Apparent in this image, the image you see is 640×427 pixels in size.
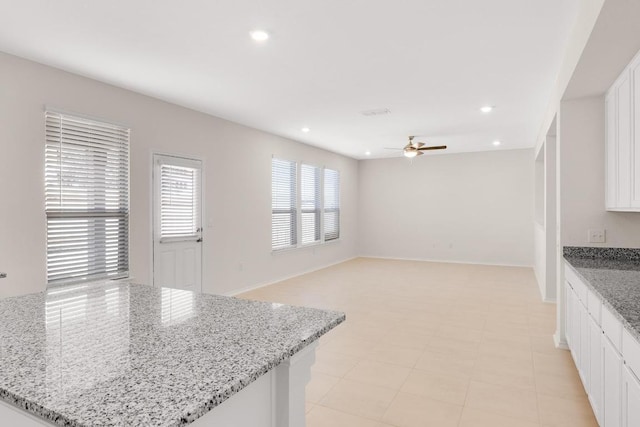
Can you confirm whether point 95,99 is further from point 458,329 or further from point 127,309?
point 458,329

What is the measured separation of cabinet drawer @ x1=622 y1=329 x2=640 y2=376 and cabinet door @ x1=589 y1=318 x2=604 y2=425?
0.46 metres

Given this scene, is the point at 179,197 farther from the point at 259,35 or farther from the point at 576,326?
the point at 576,326

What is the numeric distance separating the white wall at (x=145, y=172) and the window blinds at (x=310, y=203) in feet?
0.94

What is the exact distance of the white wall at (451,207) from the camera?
27.8ft

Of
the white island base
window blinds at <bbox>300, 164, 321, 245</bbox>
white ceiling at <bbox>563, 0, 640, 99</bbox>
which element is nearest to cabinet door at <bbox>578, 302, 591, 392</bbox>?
white ceiling at <bbox>563, 0, 640, 99</bbox>

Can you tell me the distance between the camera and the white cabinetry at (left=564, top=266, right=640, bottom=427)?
1604mm

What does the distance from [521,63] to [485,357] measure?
2.69 metres

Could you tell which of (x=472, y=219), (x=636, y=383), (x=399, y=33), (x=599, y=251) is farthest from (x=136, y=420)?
(x=472, y=219)

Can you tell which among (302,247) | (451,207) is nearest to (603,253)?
(302,247)

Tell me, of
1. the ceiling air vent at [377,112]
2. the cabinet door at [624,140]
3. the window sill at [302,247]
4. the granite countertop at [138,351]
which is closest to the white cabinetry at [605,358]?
the cabinet door at [624,140]

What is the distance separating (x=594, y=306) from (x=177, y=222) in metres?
4.36

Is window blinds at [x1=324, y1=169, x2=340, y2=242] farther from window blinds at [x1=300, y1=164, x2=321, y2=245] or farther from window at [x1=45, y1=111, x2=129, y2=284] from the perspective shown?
window at [x1=45, y1=111, x2=129, y2=284]

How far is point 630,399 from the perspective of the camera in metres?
1.62

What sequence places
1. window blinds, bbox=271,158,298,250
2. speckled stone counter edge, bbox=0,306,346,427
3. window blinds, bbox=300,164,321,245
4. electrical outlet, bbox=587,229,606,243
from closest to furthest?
speckled stone counter edge, bbox=0,306,346,427 < electrical outlet, bbox=587,229,606,243 < window blinds, bbox=271,158,298,250 < window blinds, bbox=300,164,321,245
